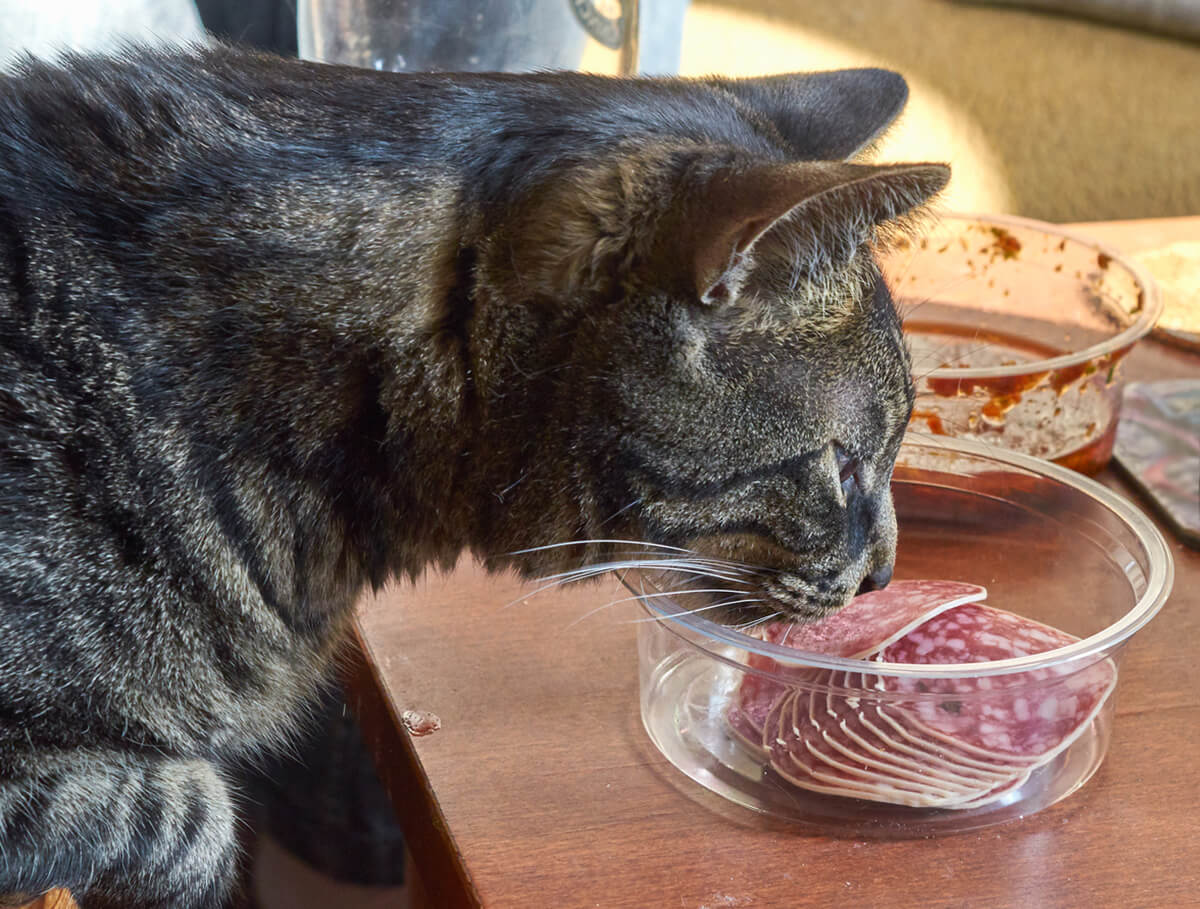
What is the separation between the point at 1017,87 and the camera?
261 centimetres

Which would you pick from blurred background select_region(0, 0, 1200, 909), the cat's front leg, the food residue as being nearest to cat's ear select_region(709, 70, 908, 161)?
the food residue

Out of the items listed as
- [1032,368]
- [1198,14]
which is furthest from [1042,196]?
[1032,368]

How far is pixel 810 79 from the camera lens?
0.96 metres

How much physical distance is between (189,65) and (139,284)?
0.15 meters

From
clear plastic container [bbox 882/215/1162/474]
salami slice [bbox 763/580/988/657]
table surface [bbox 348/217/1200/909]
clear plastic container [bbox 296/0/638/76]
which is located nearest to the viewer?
table surface [bbox 348/217/1200/909]

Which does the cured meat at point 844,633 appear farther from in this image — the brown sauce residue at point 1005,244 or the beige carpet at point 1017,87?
the beige carpet at point 1017,87

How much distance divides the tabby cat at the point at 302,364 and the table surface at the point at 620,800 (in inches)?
5.8

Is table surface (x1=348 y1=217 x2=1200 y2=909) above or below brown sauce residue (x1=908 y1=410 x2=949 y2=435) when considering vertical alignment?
below

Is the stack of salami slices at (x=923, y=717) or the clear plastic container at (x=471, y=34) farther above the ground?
the clear plastic container at (x=471, y=34)

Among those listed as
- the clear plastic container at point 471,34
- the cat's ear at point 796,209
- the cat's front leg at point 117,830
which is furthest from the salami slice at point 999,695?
the clear plastic container at point 471,34

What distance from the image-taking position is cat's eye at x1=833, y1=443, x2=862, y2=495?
→ 2.64 ft

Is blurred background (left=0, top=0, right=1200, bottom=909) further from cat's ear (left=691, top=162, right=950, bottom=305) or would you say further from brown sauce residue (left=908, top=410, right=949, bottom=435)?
cat's ear (left=691, top=162, right=950, bottom=305)

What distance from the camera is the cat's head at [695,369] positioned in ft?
2.30

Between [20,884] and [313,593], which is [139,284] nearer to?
[313,593]
